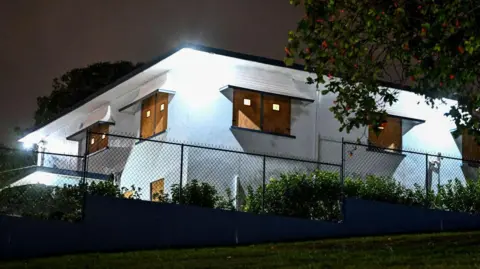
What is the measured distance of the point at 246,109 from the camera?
83.3 ft

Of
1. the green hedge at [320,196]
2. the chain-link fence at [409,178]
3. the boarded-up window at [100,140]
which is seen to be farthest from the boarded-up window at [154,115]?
the chain-link fence at [409,178]

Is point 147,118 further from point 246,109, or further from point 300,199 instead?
point 300,199

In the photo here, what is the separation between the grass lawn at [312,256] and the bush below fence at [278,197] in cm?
235

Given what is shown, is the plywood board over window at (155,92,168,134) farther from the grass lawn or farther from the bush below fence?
the grass lawn

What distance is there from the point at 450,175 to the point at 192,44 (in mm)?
9396

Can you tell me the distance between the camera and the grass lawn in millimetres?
15477

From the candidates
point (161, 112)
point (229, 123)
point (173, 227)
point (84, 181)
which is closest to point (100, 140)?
point (161, 112)

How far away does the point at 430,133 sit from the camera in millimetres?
28797

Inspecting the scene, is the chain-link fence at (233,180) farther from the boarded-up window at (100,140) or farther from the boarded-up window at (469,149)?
the boarded-up window at (469,149)

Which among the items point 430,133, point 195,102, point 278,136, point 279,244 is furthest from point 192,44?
point 430,133

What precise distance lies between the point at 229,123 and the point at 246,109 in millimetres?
727

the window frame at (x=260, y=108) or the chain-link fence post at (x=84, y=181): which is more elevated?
the window frame at (x=260, y=108)

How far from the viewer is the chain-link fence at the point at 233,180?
819 inches

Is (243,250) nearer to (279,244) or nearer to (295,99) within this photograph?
(279,244)
